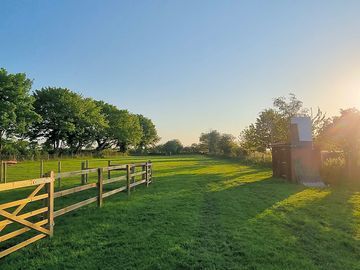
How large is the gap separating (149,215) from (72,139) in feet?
187

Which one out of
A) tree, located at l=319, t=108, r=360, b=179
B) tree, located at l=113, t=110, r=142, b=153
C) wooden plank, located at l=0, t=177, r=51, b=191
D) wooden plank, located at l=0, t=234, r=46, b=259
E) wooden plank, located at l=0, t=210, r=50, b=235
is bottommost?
wooden plank, located at l=0, t=234, r=46, b=259

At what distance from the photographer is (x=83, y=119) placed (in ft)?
188

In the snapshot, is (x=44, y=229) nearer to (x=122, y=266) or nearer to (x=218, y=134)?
(x=122, y=266)

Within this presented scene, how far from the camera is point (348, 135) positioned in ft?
57.9

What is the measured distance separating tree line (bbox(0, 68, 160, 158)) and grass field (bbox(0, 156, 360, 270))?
1297 inches

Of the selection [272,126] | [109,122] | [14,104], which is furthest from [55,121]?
[272,126]

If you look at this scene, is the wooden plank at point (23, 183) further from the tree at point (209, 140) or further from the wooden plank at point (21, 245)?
the tree at point (209, 140)

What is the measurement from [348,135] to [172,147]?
3595 inches

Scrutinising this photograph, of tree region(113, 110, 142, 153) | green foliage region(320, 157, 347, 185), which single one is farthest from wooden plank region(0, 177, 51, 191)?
tree region(113, 110, 142, 153)

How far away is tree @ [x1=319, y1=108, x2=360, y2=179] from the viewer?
1717cm

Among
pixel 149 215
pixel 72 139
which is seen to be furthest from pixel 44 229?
pixel 72 139

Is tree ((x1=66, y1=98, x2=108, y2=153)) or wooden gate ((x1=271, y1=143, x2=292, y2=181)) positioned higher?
tree ((x1=66, y1=98, x2=108, y2=153))

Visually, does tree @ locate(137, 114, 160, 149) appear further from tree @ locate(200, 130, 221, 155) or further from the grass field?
the grass field

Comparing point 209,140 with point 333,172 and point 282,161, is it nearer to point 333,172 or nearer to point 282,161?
point 282,161
